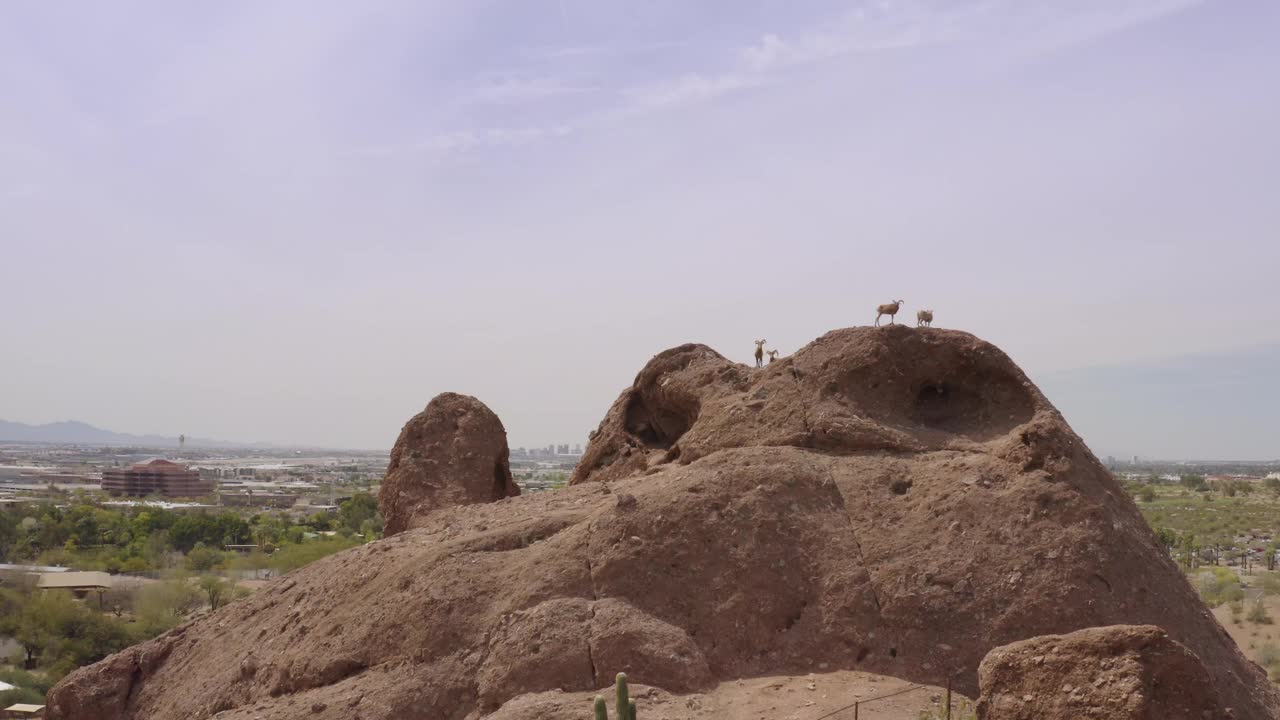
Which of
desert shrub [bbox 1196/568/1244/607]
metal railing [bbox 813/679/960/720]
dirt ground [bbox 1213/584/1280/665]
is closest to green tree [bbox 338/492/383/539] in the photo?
desert shrub [bbox 1196/568/1244/607]

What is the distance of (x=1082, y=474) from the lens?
1068 cm

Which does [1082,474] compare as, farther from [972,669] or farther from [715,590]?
[715,590]

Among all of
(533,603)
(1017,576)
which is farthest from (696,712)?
(1017,576)

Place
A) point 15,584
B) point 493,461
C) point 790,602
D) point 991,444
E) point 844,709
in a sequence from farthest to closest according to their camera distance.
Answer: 1. point 15,584
2. point 493,461
3. point 991,444
4. point 790,602
5. point 844,709

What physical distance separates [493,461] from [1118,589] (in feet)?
30.6

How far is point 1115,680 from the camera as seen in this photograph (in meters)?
7.29

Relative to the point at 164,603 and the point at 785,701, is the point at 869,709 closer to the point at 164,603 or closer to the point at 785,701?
the point at 785,701

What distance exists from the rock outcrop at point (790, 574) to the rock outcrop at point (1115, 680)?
2.90 feet

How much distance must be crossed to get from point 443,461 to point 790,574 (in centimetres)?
712

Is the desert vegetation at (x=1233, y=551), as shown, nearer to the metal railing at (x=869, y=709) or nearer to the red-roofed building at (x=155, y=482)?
the metal railing at (x=869, y=709)

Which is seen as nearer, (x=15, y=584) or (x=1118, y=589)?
(x=1118, y=589)

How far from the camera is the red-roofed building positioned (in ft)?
444

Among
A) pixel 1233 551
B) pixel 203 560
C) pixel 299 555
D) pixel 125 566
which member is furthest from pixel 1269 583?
pixel 125 566

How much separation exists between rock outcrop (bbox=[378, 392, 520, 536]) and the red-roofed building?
418 ft
